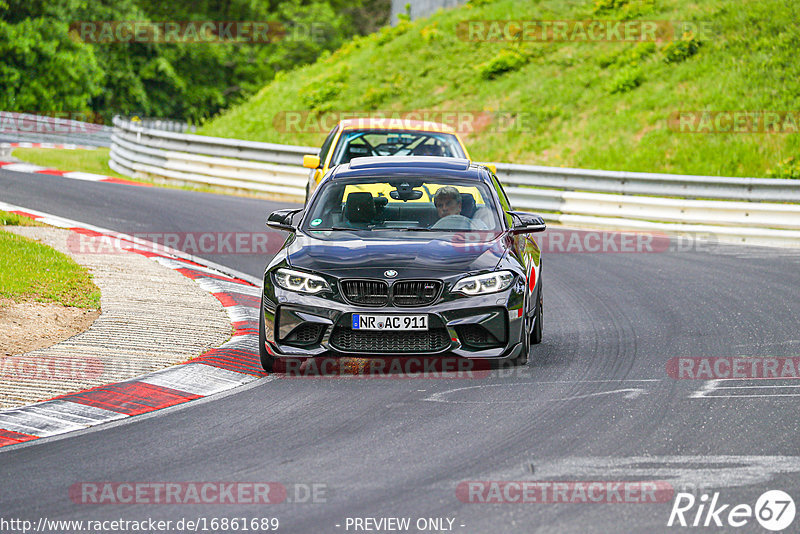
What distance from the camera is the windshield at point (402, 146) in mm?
15625

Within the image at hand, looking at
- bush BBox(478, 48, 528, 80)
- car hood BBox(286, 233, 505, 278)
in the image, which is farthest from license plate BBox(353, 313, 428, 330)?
bush BBox(478, 48, 528, 80)

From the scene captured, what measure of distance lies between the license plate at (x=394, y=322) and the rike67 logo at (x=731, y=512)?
287 cm

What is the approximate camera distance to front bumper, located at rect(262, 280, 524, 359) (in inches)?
318

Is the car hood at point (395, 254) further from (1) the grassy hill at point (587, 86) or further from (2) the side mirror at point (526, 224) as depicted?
(1) the grassy hill at point (587, 86)

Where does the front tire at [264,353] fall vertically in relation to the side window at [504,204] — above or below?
below

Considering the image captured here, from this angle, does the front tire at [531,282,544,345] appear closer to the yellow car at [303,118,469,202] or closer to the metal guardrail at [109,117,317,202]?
the yellow car at [303,118,469,202]

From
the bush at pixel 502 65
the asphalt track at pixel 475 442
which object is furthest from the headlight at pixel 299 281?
the bush at pixel 502 65

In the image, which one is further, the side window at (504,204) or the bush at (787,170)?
the bush at (787,170)

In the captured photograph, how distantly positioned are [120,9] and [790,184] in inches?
1582

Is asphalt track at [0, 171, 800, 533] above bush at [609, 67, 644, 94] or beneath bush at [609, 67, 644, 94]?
beneath

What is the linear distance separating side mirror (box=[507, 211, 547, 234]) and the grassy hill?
1503 cm

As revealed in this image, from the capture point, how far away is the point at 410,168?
9.85 m

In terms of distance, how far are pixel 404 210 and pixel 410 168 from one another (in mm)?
452

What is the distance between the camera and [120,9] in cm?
5228
